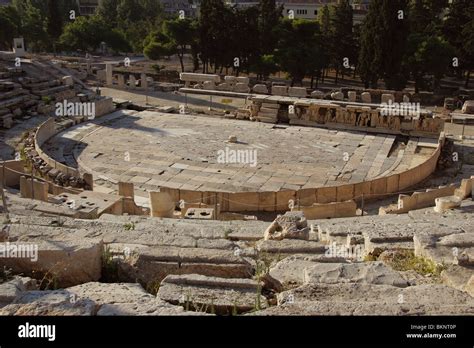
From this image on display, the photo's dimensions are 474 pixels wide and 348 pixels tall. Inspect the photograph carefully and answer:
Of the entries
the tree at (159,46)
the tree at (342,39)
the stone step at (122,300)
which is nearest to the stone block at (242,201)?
the stone step at (122,300)

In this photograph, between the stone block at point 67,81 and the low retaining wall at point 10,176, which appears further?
the stone block at point 67,81

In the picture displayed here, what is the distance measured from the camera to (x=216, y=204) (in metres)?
15.6

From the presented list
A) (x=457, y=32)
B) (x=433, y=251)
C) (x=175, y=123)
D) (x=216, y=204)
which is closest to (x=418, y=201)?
(x=216, y=204)

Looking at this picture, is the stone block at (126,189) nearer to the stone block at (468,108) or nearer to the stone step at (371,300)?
the stone step at (371,300)

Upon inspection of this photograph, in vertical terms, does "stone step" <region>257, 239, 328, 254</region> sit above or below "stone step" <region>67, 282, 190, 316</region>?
below

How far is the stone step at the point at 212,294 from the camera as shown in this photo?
19.0 ft

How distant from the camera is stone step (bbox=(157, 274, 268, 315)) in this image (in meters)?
5.79

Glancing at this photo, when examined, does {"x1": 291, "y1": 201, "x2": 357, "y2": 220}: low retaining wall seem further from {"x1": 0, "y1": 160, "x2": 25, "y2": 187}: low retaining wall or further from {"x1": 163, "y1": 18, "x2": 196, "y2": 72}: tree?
{"x1": 163, "y1": 18, "x2": 196, "y2": 72}: tree

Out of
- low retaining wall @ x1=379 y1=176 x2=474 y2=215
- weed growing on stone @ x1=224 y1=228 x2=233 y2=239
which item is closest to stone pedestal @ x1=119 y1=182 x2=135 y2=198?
weed growing on stone @ x1=224 y1=228 x2=233 y2=239

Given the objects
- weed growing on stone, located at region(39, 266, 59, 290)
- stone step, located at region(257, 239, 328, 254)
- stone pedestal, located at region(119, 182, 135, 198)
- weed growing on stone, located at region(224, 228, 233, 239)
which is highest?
weed growing on stone, located at region(39, 266, 59, 290)

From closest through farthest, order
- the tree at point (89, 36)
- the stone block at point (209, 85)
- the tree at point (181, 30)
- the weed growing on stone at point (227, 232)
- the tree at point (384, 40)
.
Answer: the weed growing on stone at point (227, 232)
the tree at point (384, 40)
the stone block at point (209, 85)
the tree at point (181, 30)
the tree at point (89, 36)

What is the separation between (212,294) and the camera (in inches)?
237

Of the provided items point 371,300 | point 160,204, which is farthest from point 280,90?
point 371,300

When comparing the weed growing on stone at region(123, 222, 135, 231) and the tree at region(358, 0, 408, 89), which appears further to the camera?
the tree at region(358, 0, 408, 89)
